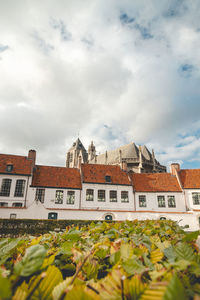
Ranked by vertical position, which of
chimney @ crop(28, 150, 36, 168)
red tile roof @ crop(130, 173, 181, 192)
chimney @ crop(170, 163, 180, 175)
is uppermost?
chimney @ crop(28, 150, 36, 168)

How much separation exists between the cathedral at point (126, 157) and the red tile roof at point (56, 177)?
7.84 metres

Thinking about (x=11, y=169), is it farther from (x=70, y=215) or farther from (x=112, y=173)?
(x=112, y=173)

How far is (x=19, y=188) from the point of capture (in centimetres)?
2570

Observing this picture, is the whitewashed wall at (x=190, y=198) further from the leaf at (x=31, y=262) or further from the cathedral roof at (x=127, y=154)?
the leaf at (x=31, y=262)

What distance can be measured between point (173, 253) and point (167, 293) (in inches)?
26.6

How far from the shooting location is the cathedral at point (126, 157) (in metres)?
48.4

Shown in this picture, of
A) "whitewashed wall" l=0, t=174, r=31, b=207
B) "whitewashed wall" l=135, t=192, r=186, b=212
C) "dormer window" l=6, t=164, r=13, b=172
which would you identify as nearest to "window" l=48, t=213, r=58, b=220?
"whitewashed wall" l=0, t=174, r=31, b=207

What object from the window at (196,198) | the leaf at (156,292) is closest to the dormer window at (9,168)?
the window at (196,198)

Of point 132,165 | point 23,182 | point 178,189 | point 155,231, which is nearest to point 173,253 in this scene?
point 155,231

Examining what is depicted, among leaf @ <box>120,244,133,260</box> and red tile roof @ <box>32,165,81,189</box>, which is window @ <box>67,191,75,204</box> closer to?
red tile roof @ <box>32,165,81,189</box>

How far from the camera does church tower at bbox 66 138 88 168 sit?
224 ft

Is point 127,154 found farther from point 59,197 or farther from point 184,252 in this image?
point 184,252

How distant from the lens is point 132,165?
164 feet

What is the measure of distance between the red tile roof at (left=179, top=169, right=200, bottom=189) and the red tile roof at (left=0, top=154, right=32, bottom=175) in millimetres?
25171
